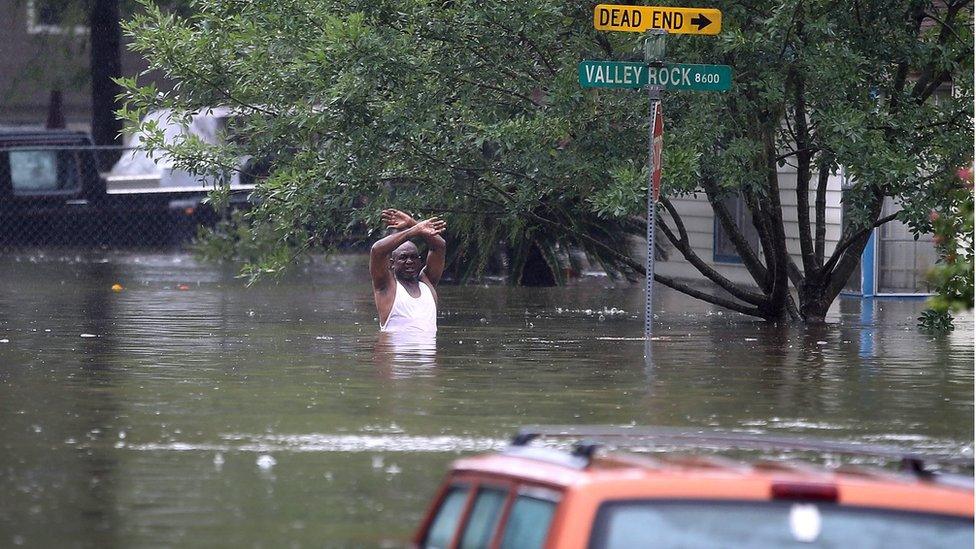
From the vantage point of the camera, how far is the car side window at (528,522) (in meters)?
4.50

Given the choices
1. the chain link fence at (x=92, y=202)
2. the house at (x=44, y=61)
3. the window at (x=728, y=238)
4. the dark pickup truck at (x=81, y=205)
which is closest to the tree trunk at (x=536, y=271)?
the window at (x=728, y=238)

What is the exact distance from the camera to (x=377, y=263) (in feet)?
50.2

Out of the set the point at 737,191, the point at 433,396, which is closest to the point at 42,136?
the point at 737,191

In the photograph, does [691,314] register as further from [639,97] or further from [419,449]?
[419,449]

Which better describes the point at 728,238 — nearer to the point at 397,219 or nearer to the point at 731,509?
the point at 397,219

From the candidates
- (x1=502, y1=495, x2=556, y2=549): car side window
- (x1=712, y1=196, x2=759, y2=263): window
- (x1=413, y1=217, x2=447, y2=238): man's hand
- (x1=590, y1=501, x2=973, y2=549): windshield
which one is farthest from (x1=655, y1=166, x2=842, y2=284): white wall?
(x1=590, y1=501, x2=973, y2=549): windshield

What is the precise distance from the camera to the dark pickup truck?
32.0 m

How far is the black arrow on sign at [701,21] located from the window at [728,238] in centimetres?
1253

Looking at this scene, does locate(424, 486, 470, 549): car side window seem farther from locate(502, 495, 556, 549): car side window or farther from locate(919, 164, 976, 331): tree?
locate(919, 164, 976, 331): tree

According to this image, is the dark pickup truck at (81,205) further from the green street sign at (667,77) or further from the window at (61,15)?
the green street sign at (667,77)

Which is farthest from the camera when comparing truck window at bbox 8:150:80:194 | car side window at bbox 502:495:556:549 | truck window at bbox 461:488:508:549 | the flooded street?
truck window at bbox 8:150:80:194

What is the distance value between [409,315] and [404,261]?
45 cm

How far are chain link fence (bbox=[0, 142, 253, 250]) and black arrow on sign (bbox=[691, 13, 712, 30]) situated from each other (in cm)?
1747

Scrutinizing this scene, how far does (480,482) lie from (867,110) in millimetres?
12851
